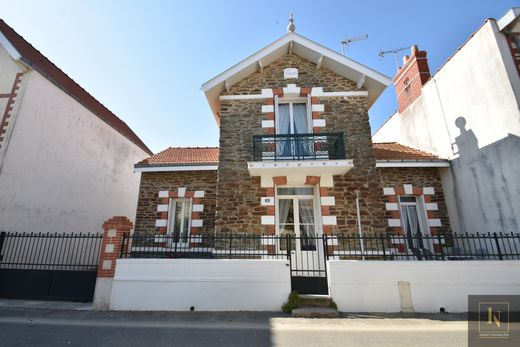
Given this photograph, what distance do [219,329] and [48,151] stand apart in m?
9.43

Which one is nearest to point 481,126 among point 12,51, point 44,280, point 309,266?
point 309,266

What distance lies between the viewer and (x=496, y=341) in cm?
438

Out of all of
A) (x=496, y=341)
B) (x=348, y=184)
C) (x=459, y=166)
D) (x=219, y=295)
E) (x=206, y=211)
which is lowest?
(x=496, y=341)

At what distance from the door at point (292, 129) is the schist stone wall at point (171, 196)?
2.78 metres

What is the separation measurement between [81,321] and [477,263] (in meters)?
8.48

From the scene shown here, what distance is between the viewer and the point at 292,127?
903 centimetres

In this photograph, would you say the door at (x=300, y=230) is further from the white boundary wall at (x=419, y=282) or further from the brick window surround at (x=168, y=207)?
the brick window surround at (x=168, y=207)

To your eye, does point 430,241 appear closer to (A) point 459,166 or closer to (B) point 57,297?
(A) point 459,166

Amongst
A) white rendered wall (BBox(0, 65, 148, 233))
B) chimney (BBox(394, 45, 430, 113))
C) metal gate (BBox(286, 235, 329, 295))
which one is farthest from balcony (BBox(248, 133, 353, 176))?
white rendered wall (BBox(0, 65, 148, 233))

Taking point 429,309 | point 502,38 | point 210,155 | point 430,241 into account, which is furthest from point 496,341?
point 210,155

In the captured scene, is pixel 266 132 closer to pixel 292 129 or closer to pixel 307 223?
pixel 292 129

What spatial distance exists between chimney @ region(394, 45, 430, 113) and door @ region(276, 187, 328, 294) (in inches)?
283

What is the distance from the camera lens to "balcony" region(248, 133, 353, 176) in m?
7.79

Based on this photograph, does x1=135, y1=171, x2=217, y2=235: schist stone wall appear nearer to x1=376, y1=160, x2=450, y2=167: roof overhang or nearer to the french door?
x1=376, y1=160, x2=450, y2=167: roof overhang
